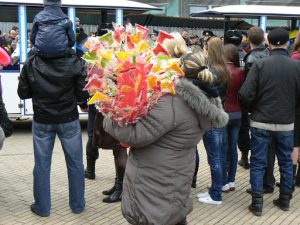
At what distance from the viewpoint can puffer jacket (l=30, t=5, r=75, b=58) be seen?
3.85m

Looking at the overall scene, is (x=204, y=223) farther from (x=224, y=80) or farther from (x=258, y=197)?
(x=224, y=80)

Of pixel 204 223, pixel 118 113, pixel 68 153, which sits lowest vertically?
pixel 204 223

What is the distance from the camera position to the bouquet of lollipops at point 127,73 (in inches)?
93.3

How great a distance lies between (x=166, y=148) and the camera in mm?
2619

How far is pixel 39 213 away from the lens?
4.29 m

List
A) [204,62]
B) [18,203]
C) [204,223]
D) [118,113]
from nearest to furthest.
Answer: [118,113] → [204,62] → [204,223] → [18,203]

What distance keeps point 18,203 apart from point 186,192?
2.54 m

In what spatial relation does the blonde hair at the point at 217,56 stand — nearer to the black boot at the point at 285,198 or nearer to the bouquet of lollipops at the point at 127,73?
the black boot at the point at 285,198

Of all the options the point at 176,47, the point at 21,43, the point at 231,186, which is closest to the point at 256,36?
the point at 231,186

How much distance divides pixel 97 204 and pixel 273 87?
225cm

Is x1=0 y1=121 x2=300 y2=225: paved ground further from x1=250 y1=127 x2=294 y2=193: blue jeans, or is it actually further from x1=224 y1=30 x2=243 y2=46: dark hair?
x1=224 y1=30 x2=243 y2=46: dark hair

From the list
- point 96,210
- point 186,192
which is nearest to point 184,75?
point 186,192

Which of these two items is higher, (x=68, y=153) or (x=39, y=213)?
(x=68, y=153)

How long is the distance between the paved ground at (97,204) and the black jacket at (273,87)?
3.39 feet
